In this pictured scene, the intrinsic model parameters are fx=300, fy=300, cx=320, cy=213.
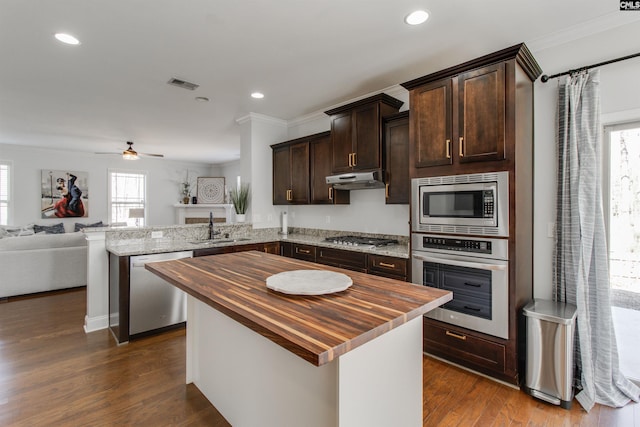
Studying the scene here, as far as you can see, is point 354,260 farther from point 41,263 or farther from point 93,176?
point 93,176

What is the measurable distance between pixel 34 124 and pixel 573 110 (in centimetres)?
727

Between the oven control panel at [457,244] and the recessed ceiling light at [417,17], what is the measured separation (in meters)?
1.69

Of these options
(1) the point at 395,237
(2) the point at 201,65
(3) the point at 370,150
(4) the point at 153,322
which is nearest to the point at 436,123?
(3) the point at 370,150

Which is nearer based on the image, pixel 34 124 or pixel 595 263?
pixel 595 263

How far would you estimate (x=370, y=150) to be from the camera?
3344mm

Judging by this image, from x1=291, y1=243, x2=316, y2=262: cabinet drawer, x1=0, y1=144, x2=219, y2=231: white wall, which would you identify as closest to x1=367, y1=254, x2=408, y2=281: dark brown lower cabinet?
x1=291, y1=243, x2=316, y2=262: cabinet drawer

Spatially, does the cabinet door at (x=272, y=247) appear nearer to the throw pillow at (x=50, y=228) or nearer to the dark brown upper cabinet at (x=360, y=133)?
the dark brown upper cabinet at (x=360, y=133)

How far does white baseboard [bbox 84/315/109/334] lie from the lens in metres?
3.27

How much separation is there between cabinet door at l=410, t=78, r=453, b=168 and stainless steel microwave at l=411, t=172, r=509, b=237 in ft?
0.61

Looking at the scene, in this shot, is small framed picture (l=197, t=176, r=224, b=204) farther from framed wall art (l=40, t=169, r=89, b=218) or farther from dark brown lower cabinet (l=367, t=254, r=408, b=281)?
dark brown lower cabinet (l=367, t=254, r=408, b=281)

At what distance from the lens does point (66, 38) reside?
96.0 inches

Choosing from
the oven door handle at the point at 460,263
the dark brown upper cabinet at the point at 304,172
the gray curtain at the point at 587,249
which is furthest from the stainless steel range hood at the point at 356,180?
the gray curtain at the point at 587,249

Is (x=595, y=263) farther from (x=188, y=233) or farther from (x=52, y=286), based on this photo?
(x=52, y=286)

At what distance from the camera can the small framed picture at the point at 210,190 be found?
8812mm
